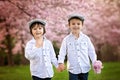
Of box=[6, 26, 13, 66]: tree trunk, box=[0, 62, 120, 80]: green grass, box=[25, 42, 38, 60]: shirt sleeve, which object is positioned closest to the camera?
box=[25, 42, 38, 60]: shirt sleeve

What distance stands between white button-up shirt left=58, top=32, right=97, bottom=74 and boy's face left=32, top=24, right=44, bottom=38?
187mm

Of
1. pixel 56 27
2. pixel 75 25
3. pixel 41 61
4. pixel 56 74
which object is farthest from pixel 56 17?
pixel 41 61

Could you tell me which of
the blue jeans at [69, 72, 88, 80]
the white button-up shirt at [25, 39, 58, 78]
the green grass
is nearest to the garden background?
the green grass

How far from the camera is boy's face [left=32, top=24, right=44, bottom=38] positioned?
3018 millimetres

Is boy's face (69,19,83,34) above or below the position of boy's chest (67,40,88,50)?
above

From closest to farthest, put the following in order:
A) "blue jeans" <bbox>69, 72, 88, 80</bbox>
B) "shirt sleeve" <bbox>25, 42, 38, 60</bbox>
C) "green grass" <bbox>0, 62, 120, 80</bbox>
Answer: "shirt sleeve" <bbox>25, 42, 38, 60</bbox>
"blue jeans" <bbox>69, 72, 88, 80</bbox>
"green grass" <bbox>0, 62, 120, 80</bbox>

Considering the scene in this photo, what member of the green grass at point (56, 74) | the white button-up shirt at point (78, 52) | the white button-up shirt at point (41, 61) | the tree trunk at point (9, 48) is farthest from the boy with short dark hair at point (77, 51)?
the tree trunk at point (9, 48)

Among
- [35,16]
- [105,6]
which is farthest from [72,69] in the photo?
[105,6]

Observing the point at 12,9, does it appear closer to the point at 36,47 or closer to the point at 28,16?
the point at 28,16

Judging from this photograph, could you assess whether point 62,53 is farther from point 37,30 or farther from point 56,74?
point 56,74

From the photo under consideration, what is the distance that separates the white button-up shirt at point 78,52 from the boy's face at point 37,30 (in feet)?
0.61

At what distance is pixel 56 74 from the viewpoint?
3.98 metres

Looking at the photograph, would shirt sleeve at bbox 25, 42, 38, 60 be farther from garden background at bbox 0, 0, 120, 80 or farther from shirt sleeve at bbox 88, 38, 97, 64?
garden background at bbox 0, 0, 120, 80

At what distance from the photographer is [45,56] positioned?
3000mm
